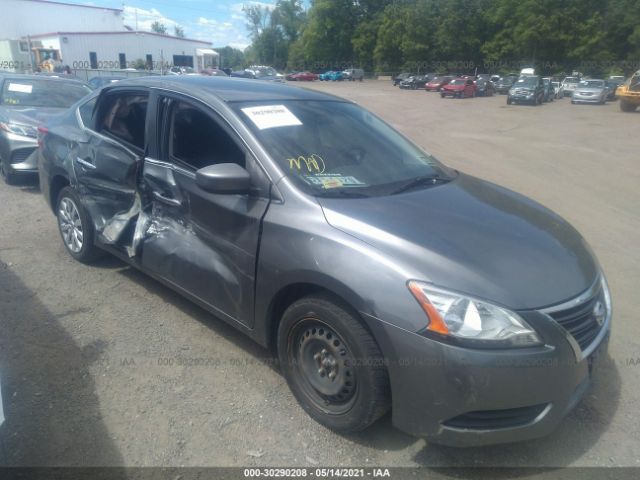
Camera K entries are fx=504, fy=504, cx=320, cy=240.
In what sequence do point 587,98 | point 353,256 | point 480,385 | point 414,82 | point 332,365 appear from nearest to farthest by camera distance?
point 480,385, point 353,256, point 332,365, point 587,98, point 414,82

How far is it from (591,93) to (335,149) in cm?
3508

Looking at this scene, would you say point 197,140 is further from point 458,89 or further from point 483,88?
point 483,88

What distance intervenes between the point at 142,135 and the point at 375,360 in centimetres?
257

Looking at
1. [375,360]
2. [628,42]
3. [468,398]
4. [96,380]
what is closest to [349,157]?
[375,360]

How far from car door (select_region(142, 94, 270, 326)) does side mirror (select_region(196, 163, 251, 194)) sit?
0.10 metres

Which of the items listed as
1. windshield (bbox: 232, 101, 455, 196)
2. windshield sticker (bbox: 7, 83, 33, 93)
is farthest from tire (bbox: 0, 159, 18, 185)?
windshield (bbox: 232, 101, 455, 196)

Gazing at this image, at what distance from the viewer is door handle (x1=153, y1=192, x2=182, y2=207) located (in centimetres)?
347

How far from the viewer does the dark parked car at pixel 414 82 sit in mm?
49250

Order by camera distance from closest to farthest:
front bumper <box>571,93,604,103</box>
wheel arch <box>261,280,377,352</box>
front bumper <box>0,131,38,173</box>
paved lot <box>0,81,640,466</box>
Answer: wheel arch <box>261,280,377,352</box> < paved lot <box>0,81,640,466</box> < front bumper <box>0,131,38,173</box> < front bumper <box>571,93,604,103</box>

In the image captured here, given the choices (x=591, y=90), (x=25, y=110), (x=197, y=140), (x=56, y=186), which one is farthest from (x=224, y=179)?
(x=591, y=90)

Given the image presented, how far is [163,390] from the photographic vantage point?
3.11 meters

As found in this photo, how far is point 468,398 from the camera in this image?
224 centimetres

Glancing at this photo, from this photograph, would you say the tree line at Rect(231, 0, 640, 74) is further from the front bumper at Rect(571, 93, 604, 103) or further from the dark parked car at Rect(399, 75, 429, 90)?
the front bumper at Rect(571, 93, 604, 103)

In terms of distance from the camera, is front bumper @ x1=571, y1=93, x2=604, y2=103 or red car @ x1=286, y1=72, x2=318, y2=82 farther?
red car @ x1=286, y1=72, x2=318, y2=82
